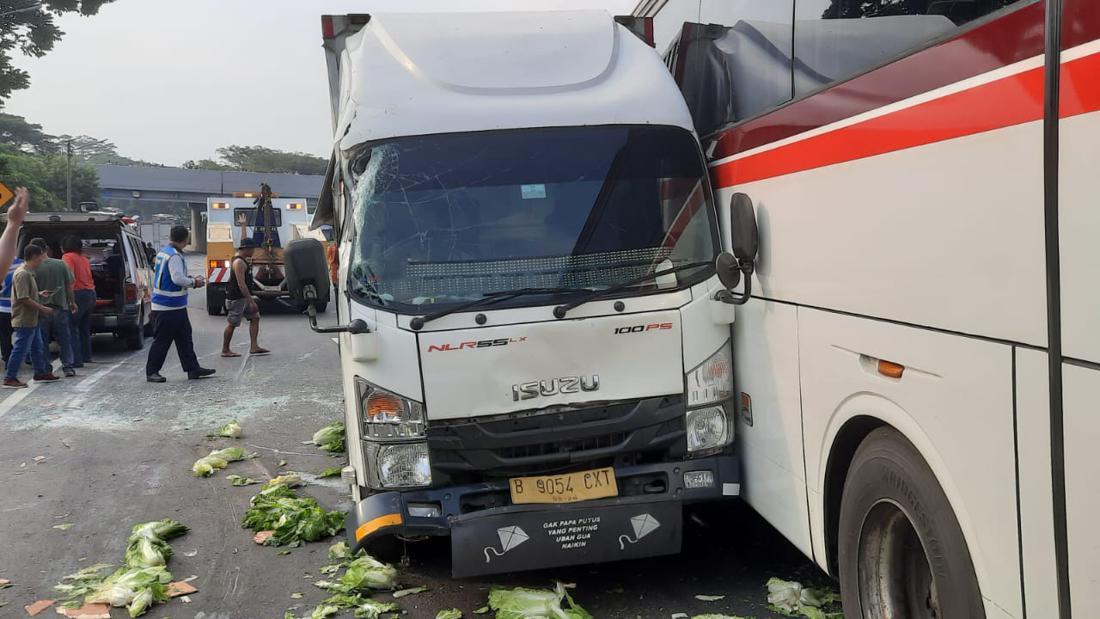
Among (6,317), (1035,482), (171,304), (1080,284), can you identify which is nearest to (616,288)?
(1035,482)

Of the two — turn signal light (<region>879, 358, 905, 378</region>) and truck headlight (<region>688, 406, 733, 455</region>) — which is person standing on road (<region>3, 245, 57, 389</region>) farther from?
turn signal light (<region>879, 358, 905, 378</region>)

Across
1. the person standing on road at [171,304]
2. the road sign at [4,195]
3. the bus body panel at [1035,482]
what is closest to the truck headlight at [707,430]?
the bus body panel at [1035,482]

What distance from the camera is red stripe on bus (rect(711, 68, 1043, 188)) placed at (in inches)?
97.3

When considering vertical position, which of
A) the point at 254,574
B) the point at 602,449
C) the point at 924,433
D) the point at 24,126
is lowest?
the point at 254,574

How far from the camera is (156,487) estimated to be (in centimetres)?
709

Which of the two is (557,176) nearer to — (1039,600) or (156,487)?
(1039,600)

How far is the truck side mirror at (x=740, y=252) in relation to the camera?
4.34m


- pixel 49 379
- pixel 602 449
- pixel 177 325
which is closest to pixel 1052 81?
pixel 602 449

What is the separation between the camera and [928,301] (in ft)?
9.72

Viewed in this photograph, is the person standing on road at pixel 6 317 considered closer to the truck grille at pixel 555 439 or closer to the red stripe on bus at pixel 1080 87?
the truck grille at pixel 555 439

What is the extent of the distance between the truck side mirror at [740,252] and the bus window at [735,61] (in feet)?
1.62

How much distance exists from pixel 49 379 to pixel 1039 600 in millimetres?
12316

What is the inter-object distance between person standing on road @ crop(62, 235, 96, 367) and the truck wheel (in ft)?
41.8

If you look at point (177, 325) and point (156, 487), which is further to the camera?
point (177, 325)
